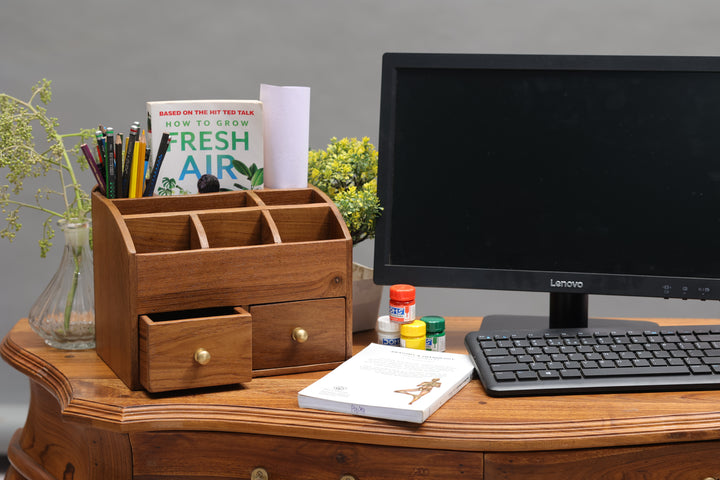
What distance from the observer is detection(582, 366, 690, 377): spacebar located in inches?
48.3

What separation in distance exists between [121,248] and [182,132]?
271 millimetres

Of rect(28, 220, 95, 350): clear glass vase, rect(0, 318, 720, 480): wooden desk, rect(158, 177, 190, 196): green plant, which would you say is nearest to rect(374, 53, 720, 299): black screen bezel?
rect(0, 318, 720, 480): wooden desk

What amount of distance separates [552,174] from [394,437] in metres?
0.52

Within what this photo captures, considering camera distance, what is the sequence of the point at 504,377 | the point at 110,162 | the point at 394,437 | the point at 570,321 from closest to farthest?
1. the point at 394,437
2. the point at 504,377
3. the point at 110,162
4. the point at 570,321

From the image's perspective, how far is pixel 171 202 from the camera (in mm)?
1369

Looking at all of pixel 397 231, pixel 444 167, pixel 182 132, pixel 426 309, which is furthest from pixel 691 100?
pixel 426 309

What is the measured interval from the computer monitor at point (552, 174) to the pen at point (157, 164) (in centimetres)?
34

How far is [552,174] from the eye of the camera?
54.2 inches

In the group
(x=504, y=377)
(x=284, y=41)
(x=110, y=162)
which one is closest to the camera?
(x=504, y=377)

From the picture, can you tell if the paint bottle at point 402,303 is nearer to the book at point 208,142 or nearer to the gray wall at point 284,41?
the book at point 208,142

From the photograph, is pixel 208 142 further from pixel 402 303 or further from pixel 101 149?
pixel 402 303

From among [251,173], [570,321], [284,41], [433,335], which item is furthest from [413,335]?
[284,41]

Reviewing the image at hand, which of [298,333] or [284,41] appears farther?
[284,41]

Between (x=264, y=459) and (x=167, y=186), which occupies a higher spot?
(x=167, y=186)
